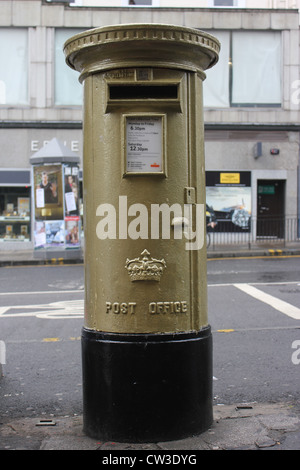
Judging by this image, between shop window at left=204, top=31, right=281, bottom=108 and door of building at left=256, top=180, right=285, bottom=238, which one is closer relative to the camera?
shop window at left=204, top=31, right=281, bottom=108

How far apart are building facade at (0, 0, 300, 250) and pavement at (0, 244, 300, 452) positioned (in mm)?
17551

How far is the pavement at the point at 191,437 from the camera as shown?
Result: 344 cm

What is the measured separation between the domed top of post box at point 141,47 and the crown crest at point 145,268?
118 cm

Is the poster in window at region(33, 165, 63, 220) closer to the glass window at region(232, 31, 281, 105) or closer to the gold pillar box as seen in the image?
the glass window at region(232, 31, 281, 105)

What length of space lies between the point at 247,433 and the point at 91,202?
1.79 metres

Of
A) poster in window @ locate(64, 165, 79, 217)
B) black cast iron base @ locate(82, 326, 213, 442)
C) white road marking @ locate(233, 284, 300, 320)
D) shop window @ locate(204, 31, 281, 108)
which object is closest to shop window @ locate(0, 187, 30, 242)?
poster in window @ locate(64, 165, 79, 217)

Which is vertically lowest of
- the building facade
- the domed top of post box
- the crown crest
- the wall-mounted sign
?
the crown crest

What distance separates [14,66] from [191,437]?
2118cm

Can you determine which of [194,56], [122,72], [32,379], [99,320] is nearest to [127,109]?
[122,72]

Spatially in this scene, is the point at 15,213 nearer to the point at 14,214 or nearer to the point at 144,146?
the point at 14,214

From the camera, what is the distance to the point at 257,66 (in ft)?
76.0

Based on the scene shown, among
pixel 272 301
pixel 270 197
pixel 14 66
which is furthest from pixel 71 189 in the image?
pixel 272 301

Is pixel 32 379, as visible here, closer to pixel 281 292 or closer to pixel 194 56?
pixel 194 56

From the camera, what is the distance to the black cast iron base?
352cm
